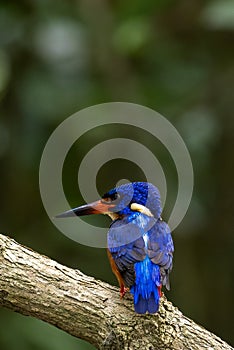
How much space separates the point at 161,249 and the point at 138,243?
0.10 m

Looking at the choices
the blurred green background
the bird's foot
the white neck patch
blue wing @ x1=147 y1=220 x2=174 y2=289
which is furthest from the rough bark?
the blurred green background

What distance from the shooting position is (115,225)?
332 centimetres

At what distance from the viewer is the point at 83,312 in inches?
118

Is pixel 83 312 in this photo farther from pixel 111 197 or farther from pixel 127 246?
pixel 111 197

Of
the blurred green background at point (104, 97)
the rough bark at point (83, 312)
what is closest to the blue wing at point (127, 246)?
the rough bark at point (83, 312)

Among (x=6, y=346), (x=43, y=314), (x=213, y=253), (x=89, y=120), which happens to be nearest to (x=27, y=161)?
(x=89, y=120)

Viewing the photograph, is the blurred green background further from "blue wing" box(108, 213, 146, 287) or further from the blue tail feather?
the blue tail feather

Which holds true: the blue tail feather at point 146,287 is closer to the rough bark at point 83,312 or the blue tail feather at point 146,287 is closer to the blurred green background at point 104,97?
the rough bark at point 83,312

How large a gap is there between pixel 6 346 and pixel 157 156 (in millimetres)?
1597

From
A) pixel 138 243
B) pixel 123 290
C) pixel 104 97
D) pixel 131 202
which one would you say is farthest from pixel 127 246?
pixel 104 97

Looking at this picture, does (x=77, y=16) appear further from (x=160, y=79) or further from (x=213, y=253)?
(x=213, y=253)

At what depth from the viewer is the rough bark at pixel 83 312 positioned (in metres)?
2.97

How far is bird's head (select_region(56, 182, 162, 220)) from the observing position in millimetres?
3355

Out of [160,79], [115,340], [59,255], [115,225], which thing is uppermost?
[160,79]
